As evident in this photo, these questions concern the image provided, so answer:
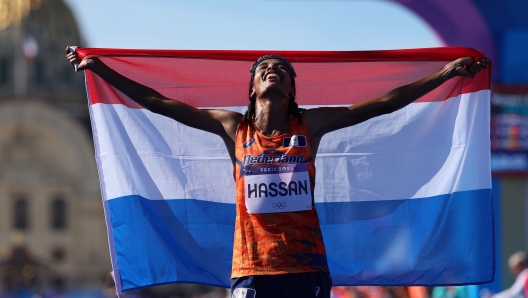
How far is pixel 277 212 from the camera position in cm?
482

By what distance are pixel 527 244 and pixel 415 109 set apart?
230 inches

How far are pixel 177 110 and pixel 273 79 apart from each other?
0.55 meters

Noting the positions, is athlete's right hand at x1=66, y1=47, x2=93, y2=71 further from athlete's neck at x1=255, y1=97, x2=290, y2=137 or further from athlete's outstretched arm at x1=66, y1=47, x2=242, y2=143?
athlete's neck at x1=255, y1=97, x2=290, y2=137

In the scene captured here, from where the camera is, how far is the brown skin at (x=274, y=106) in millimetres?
4898

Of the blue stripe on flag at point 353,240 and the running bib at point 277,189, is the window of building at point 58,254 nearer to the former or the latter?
the blue stripe on flag at point 353,240

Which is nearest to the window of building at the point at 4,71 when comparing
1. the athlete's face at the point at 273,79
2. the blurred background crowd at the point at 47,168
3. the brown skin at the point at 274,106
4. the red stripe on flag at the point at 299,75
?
the blurred background crowd at the point at 47,168

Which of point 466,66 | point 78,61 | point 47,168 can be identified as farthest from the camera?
point 47,168

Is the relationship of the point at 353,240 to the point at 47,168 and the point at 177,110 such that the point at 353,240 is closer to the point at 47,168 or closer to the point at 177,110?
the point at 177,110

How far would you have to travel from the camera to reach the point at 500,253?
11.7m

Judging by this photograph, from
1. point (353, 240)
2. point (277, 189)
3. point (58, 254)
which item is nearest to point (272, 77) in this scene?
point (277, 189)

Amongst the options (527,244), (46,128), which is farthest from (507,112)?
(46,128)

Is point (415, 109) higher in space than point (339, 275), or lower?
higher

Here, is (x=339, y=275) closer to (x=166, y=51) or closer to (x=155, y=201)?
(x=155, y=201)

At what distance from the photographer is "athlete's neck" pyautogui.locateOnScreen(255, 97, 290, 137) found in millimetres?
4896
